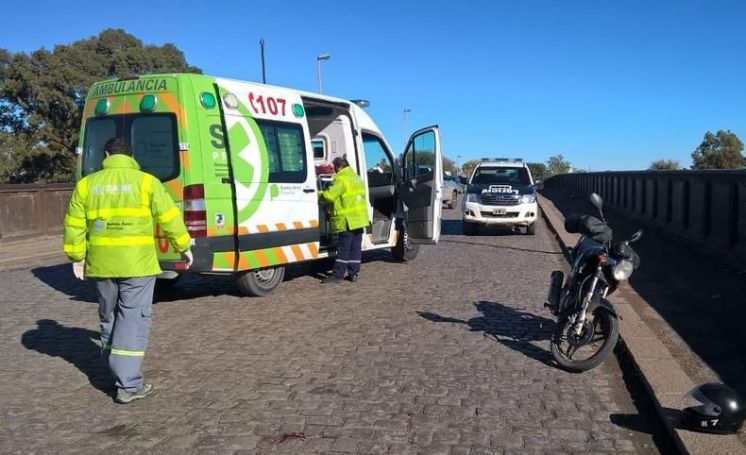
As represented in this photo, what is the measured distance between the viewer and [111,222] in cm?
452

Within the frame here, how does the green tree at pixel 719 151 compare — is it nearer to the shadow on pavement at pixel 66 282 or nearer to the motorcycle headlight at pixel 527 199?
the motorcycle headlight at pixel 527 199

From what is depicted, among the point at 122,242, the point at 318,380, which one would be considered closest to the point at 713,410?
the point at 318,380

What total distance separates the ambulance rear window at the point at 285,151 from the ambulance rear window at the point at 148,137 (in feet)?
3.74

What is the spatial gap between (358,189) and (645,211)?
11083mm

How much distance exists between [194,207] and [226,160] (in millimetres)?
689

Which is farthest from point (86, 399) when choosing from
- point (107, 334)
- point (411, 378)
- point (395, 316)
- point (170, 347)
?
point (395, 316)

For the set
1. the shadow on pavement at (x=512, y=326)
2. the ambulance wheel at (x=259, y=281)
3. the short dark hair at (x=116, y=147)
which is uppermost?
the short dark hair at (x=116, y=147)

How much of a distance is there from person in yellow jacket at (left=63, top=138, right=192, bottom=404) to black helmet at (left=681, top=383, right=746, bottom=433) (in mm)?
3609

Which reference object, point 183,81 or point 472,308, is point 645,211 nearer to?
point 472,308

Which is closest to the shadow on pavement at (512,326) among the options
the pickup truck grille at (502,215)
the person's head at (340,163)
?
the person's head at (340,163)

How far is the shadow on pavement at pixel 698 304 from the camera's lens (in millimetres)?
5324

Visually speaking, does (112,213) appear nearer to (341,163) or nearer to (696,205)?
(341,163)

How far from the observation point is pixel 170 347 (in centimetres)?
608

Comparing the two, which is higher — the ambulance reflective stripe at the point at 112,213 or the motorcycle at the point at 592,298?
the ambulance reflective stripe at the point at 112,213
